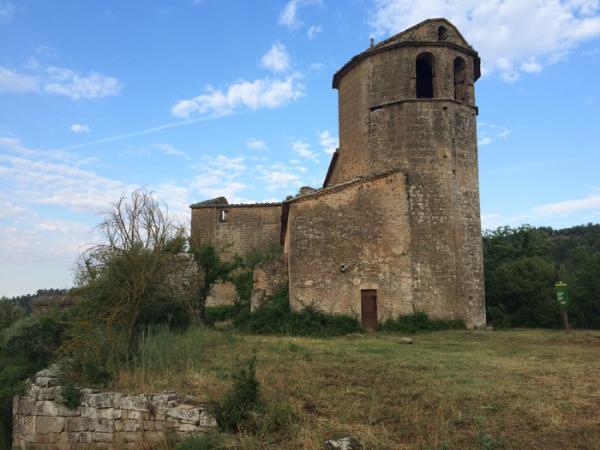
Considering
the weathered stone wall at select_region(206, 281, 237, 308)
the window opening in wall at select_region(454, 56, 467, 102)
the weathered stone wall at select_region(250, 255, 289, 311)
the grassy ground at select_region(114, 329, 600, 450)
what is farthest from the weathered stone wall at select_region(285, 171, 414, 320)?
the weathered stone wall at select_region(206, 281, 237, 308)

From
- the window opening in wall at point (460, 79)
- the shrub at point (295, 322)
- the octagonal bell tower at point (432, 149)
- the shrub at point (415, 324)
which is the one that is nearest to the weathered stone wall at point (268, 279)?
the shrub at point (295, 322)

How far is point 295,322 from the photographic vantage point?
16.6 m

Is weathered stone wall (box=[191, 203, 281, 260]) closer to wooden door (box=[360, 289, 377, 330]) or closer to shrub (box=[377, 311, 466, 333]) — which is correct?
wooden door (box=[360, 289, 377, 330])

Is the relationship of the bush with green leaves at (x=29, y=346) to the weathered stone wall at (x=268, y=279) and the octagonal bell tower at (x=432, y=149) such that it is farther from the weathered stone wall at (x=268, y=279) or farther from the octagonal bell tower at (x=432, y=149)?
the octagonal bell tower at (x=432, y=149)

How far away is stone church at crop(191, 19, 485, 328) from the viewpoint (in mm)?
17141

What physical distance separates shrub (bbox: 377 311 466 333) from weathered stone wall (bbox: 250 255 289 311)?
3.85 meters

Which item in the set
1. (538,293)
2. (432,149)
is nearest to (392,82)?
(432,149)

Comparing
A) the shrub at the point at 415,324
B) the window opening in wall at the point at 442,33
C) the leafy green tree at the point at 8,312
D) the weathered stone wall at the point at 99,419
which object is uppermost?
the window opening in wall at the point at 442,33

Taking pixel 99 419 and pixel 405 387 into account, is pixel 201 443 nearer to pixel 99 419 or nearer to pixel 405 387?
pixel 99 419

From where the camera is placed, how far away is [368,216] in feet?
57.5

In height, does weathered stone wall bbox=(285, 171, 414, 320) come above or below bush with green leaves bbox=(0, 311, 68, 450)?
above

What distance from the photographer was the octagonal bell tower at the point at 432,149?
17703 mm

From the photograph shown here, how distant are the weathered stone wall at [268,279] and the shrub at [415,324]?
12.6ft

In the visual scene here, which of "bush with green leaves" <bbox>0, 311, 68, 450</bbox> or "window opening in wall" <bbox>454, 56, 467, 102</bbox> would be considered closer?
"bush with green leaves" <bbox>0, 311, 68, 450</bbox>
